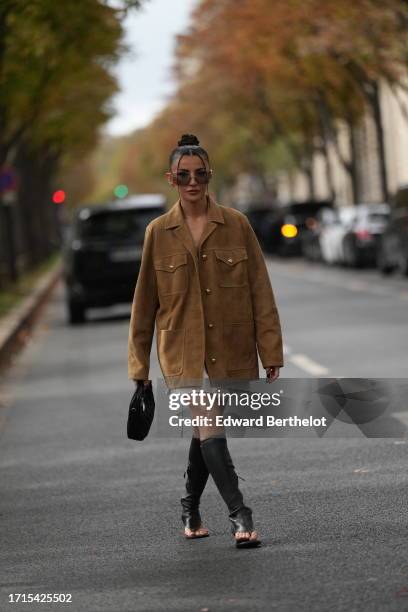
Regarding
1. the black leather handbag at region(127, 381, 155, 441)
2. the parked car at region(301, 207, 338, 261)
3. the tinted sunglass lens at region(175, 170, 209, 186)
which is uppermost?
the tinted sunglass lens at region(175, 170, 209, 186)

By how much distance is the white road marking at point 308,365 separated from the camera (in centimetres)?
1476

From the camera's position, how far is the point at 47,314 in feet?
102

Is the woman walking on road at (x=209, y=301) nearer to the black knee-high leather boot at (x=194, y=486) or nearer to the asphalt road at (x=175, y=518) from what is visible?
the black knee-high leather boot at (x=194, y=486)

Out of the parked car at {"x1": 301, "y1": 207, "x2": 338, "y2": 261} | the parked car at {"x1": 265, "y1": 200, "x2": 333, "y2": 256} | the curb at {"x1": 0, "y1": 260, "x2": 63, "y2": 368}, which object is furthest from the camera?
the parked car at {"x1": 265, "y1": 200, "x2": 333, "y2": 256}

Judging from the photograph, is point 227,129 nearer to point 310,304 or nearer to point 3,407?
point 310,304

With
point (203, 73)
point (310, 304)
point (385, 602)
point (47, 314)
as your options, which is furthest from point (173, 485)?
point (203, 73)

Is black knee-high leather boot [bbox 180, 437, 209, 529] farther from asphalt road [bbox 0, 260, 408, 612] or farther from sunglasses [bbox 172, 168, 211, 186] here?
sunglasses [bbox 172, 168, 211, 186]

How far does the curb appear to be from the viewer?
19.7 metres

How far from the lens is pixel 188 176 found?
6.76 meters

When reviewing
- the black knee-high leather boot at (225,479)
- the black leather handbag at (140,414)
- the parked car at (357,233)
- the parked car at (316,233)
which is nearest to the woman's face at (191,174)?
the black leather handbag at (140,414)

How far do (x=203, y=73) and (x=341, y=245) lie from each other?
2999 cm

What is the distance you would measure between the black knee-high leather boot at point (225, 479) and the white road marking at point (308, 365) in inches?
304

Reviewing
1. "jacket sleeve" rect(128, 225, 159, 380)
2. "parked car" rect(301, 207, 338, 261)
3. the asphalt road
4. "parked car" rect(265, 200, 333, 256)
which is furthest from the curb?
"parked car" rect(265, 200, 333, 256)

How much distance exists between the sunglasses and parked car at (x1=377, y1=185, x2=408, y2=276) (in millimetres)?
24214
